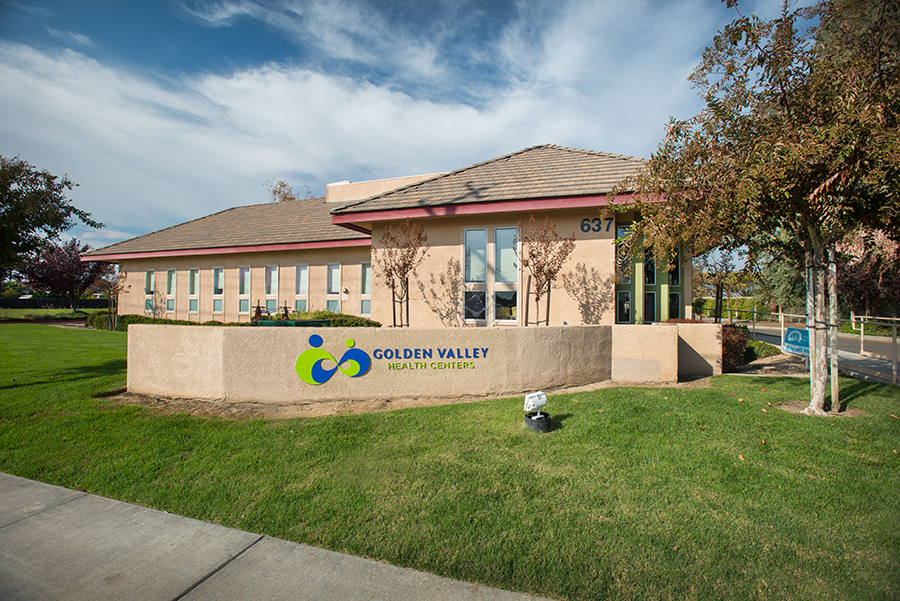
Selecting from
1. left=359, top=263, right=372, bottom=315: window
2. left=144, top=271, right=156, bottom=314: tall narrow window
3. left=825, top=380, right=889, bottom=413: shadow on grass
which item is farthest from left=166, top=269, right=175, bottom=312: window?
left=825, top=380, right=889, bottom=413: shadow on grass

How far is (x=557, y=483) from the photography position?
4711 millimetres

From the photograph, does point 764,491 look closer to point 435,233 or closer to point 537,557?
point 537,557

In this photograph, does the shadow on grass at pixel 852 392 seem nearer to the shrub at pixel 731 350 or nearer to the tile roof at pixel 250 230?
the shrub at pixel 731 350

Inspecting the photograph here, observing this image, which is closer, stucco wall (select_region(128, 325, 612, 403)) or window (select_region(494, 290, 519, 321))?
stucco wall (select_region(128, 325, 612, 403))

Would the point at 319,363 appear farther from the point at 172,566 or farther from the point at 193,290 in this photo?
the point at 193,290

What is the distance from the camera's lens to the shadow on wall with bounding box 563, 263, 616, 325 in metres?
11.5

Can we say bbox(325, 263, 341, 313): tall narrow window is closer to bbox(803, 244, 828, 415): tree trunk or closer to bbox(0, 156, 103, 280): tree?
bbox(0, 156, 103, 280): tree

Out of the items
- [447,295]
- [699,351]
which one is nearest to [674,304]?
[699,351]

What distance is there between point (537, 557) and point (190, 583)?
257cm

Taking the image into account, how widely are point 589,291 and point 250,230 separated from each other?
55.2 feet

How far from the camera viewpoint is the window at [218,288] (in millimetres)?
21078

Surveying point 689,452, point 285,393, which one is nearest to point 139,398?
point 285,393

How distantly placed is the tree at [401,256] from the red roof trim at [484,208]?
38 centimetres

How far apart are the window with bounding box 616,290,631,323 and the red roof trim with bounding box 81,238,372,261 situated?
9051mm
